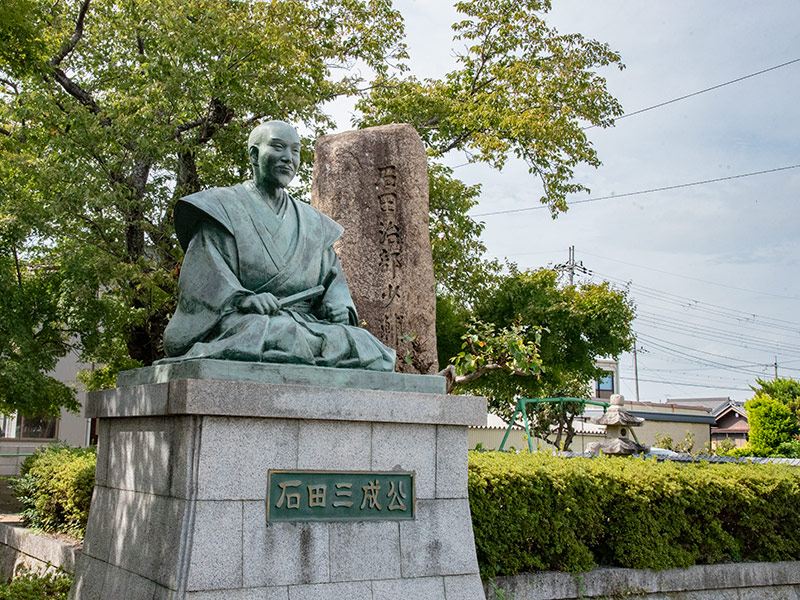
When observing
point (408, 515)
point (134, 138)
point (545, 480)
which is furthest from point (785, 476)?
point (134, 138)

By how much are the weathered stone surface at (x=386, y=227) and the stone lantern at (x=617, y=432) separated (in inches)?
142

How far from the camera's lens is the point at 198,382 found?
12.7 ft

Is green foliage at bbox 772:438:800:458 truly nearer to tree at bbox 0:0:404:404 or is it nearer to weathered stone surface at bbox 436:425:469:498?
tree at bbox 0:0:404:404

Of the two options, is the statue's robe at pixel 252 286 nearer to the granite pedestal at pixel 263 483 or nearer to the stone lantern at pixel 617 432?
the granite pedestal at pixel 263 483

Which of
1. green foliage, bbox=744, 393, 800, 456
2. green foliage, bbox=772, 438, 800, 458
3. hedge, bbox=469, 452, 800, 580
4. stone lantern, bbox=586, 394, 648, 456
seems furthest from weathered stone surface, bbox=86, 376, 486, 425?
green foliage, bbox=744, 393, 800, 456

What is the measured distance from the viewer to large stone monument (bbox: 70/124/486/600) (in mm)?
3947

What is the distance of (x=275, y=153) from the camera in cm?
480

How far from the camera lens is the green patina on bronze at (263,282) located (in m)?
4.44

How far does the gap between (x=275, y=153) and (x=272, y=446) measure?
1829 millimetres

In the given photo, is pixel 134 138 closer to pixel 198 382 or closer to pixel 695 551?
pixel 198 382

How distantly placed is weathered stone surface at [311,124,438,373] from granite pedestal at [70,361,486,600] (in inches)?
168

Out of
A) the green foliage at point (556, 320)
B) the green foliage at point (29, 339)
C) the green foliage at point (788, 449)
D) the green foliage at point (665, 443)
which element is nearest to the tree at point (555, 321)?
the green foliage at point (556, 320)

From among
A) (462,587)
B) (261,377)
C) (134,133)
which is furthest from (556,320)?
(261,377)

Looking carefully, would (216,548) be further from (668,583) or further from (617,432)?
(617,432)
